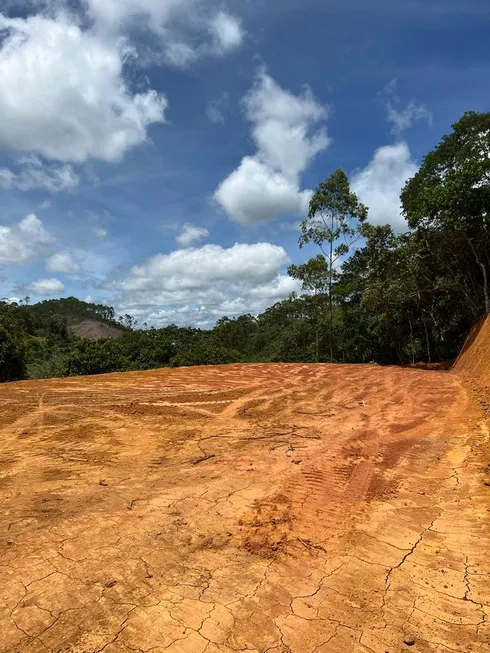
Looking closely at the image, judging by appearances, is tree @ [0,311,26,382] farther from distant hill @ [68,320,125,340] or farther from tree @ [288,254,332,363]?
distant hill @ [68,320,125,340]

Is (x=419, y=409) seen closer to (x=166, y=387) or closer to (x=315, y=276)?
(x=166, y=387)

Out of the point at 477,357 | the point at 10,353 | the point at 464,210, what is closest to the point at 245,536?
the point at 477,357

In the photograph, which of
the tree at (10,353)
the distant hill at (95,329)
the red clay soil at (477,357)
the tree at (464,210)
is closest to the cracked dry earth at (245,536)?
the red clay soil at (477,357)

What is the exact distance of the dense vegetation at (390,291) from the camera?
14.9 metres

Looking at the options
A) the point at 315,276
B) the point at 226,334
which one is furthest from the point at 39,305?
the point at 315,276

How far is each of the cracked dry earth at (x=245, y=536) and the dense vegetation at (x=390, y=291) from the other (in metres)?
10.1

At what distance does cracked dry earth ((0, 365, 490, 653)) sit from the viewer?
8.21 ft

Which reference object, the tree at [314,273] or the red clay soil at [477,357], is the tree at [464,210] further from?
the tree at [314,273]

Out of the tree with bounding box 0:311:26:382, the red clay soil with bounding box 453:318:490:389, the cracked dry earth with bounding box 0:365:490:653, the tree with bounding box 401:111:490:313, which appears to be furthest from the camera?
the tree with bounding box 0:311:26:382

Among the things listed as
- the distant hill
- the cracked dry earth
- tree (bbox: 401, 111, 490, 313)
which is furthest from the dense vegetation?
the distant hill

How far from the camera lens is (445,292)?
→ 58.9ft

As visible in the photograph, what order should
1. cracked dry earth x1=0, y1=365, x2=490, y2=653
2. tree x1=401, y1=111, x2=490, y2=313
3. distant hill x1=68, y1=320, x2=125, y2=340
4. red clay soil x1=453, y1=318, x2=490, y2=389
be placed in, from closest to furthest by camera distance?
cracked dry earth x1=0, y1=365, x2=490, y2=653 < red clay soil x1=453, y1=318, x2=490, y2=389 < tree x1=401, y1=111, x2=490, y2=313 < distant hill x1=68, y1=320, x2=125, y2=340

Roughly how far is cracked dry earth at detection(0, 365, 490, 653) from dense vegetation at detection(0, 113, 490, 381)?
10.1 m

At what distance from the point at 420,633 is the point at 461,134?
23.7 meters
